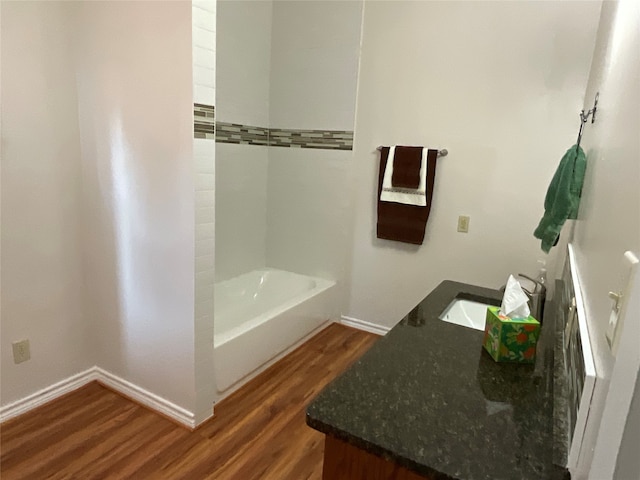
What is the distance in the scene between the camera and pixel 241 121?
311cm

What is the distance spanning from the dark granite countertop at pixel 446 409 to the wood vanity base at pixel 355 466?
0.03 metres

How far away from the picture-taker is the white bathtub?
Result: 2.25 meters

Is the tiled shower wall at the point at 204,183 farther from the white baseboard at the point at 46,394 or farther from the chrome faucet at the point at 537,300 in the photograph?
the chrome faucet at the point at 537,300

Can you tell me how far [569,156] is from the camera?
1487mm

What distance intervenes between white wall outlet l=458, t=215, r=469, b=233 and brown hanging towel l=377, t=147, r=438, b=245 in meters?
0.21

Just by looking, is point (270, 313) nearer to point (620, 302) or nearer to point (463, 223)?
point (463, 223)

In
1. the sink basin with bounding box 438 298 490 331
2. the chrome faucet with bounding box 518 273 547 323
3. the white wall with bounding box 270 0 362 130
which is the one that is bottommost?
the sink basin with bounding box 438 298 490 331

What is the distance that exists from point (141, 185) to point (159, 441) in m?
1.22

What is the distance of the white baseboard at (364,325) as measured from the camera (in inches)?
124

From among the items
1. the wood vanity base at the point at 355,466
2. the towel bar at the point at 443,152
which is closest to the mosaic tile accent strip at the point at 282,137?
the towel bar at the point at 443,152

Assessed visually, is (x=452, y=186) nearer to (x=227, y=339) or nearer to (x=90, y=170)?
(x=227, y=339)

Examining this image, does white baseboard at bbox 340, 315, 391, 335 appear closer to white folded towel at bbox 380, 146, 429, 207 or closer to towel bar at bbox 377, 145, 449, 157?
white folded towel at bbox 380, 146, 429, 207

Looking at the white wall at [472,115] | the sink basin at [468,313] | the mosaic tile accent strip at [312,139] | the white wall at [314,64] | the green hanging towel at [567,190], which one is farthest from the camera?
the mosaic tile accent strip at [312,139]

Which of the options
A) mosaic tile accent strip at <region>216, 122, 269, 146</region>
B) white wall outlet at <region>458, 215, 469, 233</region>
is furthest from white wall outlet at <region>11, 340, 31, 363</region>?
white wall outlet at <region>458, 215, 469, 233</region>
